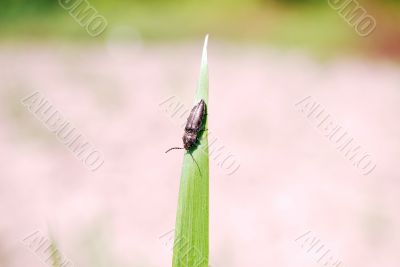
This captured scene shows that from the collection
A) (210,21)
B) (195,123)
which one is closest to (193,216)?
(195,123)

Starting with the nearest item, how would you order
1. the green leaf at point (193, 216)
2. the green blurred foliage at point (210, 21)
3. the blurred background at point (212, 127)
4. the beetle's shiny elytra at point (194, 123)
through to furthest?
the green leaf at point (193, 216)
the beetle's shiny elytra at point (194, 123)
the blurred background at point (212, 127)
the green blurred foliage at point (210, 21)

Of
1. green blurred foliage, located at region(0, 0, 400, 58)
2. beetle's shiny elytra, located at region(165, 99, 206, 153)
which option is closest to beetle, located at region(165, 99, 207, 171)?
beetle's shiny elytra, located at region(165, 99, 206, 153)

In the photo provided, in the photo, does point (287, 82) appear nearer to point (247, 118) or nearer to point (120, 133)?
point (247, 118)

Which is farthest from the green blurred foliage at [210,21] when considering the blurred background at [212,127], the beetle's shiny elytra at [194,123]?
the beetle's shiny elytra at [194,123]

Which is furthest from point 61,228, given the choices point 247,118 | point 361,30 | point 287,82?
point 361,30

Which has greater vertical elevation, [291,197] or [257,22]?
[257,22]

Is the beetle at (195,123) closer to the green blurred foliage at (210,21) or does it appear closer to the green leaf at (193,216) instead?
the green leaf at (193,216)

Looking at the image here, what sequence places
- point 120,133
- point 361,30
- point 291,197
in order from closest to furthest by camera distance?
point 291,197 → point 120,133 → point 361,30
